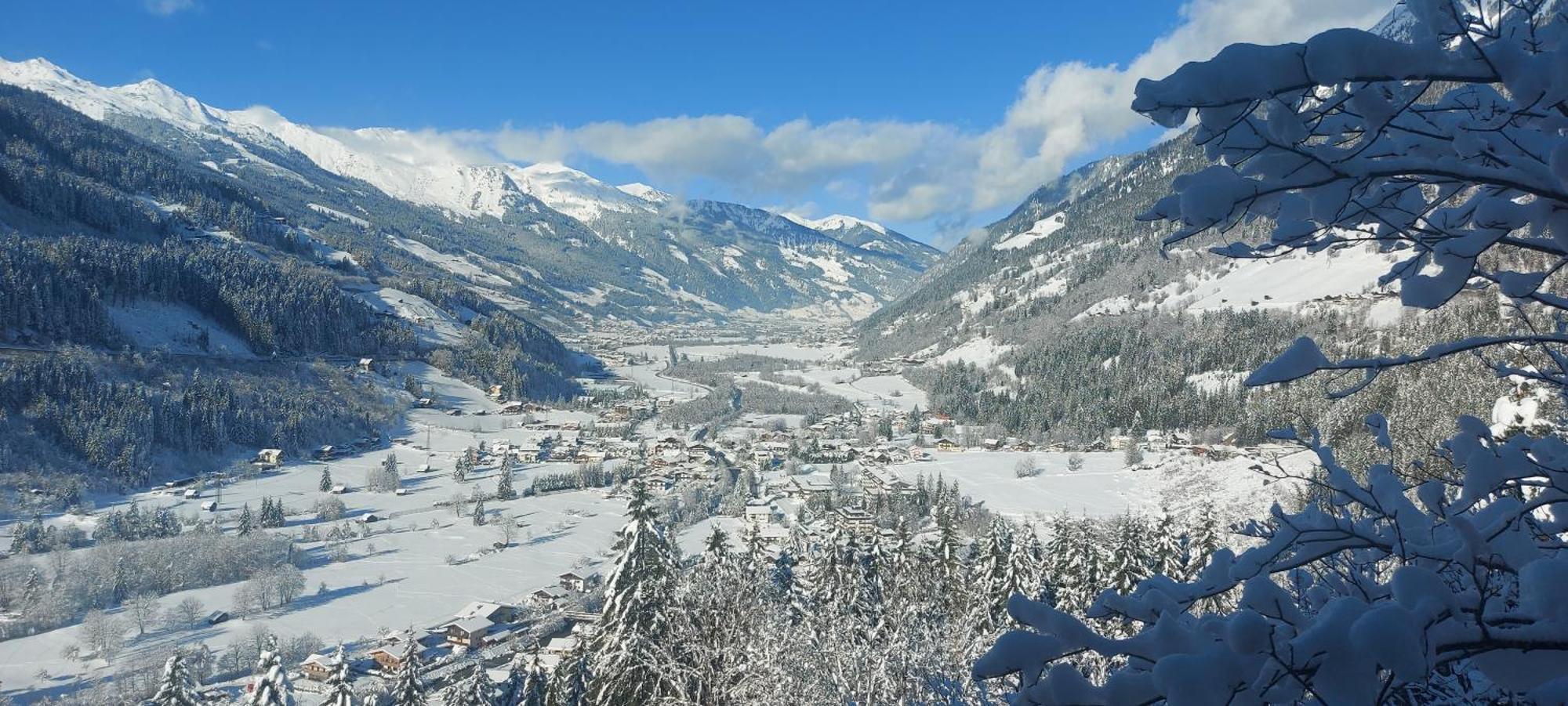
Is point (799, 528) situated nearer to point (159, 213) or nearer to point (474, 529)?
point (474, 529)

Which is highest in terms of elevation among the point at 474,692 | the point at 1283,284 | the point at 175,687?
the point at 1283,284

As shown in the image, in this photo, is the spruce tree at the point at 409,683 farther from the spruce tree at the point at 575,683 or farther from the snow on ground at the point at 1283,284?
the snow on ground at the point at 1283,284

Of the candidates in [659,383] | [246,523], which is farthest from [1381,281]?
[659,383]

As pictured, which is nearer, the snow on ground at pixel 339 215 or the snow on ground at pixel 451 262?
the snow on ground at pixel 451 262

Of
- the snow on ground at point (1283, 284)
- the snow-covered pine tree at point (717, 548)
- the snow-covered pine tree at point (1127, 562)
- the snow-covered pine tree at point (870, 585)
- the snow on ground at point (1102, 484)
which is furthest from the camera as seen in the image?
the snow on ground at point (1283, 284)

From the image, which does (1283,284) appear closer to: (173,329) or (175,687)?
(175,687)

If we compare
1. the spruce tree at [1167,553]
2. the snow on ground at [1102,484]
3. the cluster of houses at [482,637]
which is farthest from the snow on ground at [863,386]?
the spruce tree at [1167,553]

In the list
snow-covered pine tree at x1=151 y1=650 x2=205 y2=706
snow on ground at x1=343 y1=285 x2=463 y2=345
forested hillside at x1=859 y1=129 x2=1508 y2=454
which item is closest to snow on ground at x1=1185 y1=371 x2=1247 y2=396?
forested hillside at x1=859 y1=129 x2=1508 y2=454
